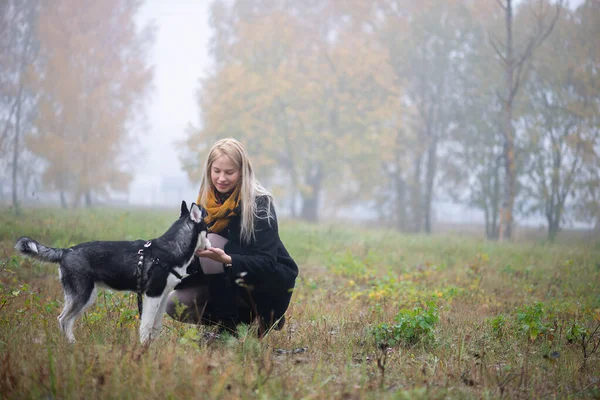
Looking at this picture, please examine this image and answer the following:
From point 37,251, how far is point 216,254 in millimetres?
1610

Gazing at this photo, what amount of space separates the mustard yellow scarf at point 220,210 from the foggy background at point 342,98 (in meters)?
16.3

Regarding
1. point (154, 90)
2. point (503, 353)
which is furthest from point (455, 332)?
point (154, 90)

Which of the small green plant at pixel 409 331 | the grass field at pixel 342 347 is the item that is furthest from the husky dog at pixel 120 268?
the small green plant at pixel 409 331

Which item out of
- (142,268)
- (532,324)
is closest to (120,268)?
(142,268)

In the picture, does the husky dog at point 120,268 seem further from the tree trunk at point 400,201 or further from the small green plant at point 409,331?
the tree trunk at point 400,201

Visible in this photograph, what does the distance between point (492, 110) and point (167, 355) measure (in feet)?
72.9

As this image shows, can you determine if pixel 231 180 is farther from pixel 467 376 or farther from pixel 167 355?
pixel 467 376

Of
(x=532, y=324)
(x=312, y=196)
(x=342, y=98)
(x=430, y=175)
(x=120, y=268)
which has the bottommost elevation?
(x=532, y=324)

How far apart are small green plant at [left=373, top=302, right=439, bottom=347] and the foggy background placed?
15805 millimetres

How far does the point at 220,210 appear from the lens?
4395 mm

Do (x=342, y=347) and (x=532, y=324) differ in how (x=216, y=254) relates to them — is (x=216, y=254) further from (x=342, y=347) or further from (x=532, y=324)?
(x=532, y=324)

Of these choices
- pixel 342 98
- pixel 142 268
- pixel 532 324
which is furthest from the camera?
pixel 342 98

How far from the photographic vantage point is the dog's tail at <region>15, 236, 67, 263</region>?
3.92 metres

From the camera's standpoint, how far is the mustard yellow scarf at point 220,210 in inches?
173
